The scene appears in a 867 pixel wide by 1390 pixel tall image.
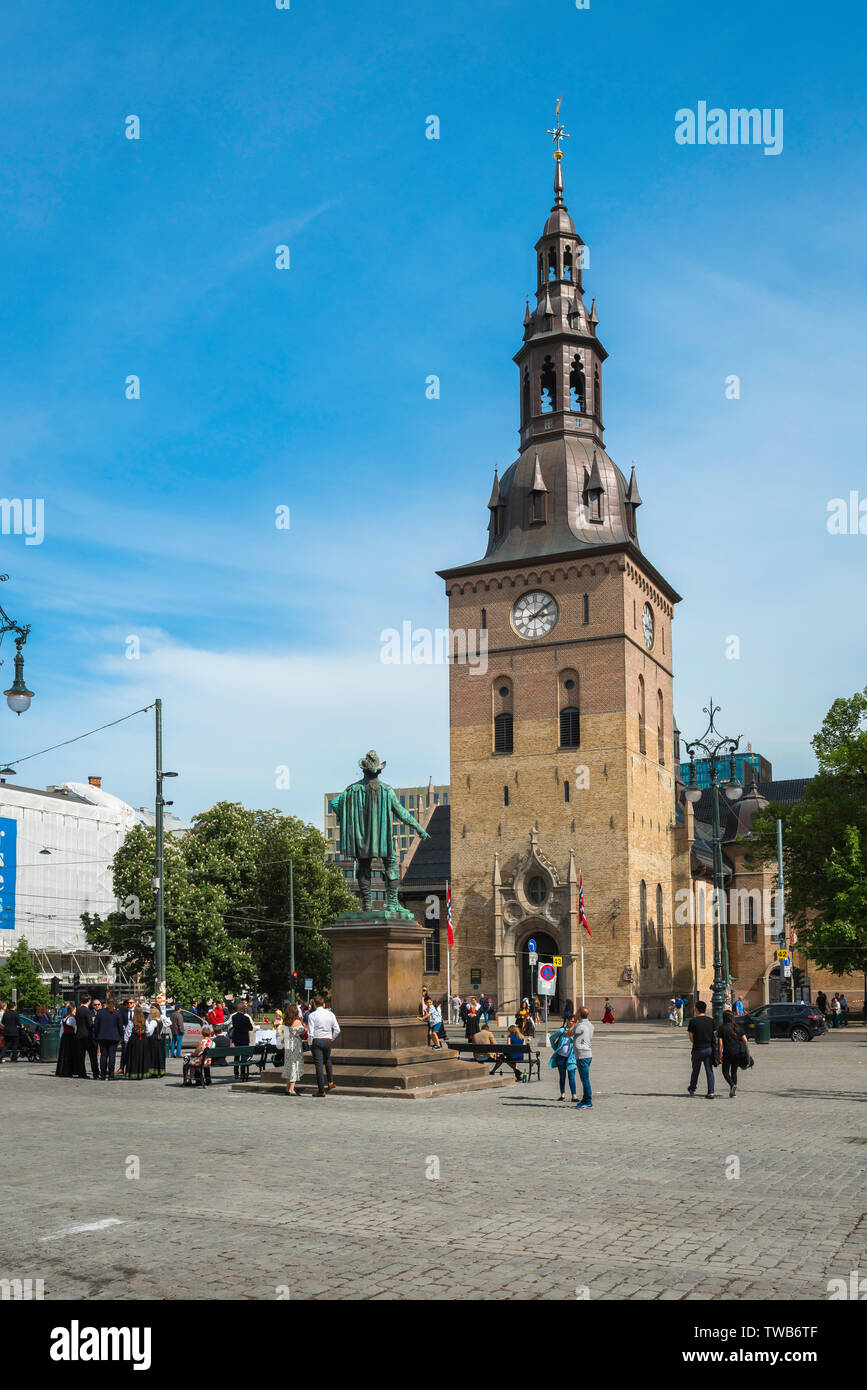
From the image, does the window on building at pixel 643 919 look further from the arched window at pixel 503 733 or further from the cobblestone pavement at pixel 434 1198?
the cobblestone pavement at pixel 434 1198

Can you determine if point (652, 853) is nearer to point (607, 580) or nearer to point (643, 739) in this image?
point (643, 739)

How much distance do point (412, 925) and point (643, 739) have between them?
41.5 metres

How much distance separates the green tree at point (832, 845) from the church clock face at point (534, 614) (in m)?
14.4

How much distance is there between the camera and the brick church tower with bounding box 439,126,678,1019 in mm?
57094

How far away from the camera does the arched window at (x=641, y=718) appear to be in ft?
200

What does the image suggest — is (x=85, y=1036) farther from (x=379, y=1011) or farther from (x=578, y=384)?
(x=578, y=384)

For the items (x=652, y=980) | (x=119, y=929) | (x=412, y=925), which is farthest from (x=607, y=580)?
(x=412, y=925)

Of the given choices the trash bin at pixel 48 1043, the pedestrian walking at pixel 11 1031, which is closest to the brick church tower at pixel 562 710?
the trash bin at pixel 48 1043

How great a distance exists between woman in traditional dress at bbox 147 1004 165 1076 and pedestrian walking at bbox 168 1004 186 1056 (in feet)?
19.0

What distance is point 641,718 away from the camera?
61062 mm

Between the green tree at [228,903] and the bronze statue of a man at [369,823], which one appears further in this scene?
the green tree at [228,903]

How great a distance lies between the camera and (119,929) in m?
53.9

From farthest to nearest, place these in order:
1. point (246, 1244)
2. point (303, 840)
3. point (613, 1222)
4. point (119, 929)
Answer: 1. point (303, 840)
2. point (119, 929)
3. point (613, 1222)
4. point (246, 1244)

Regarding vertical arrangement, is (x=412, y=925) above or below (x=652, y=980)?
above
